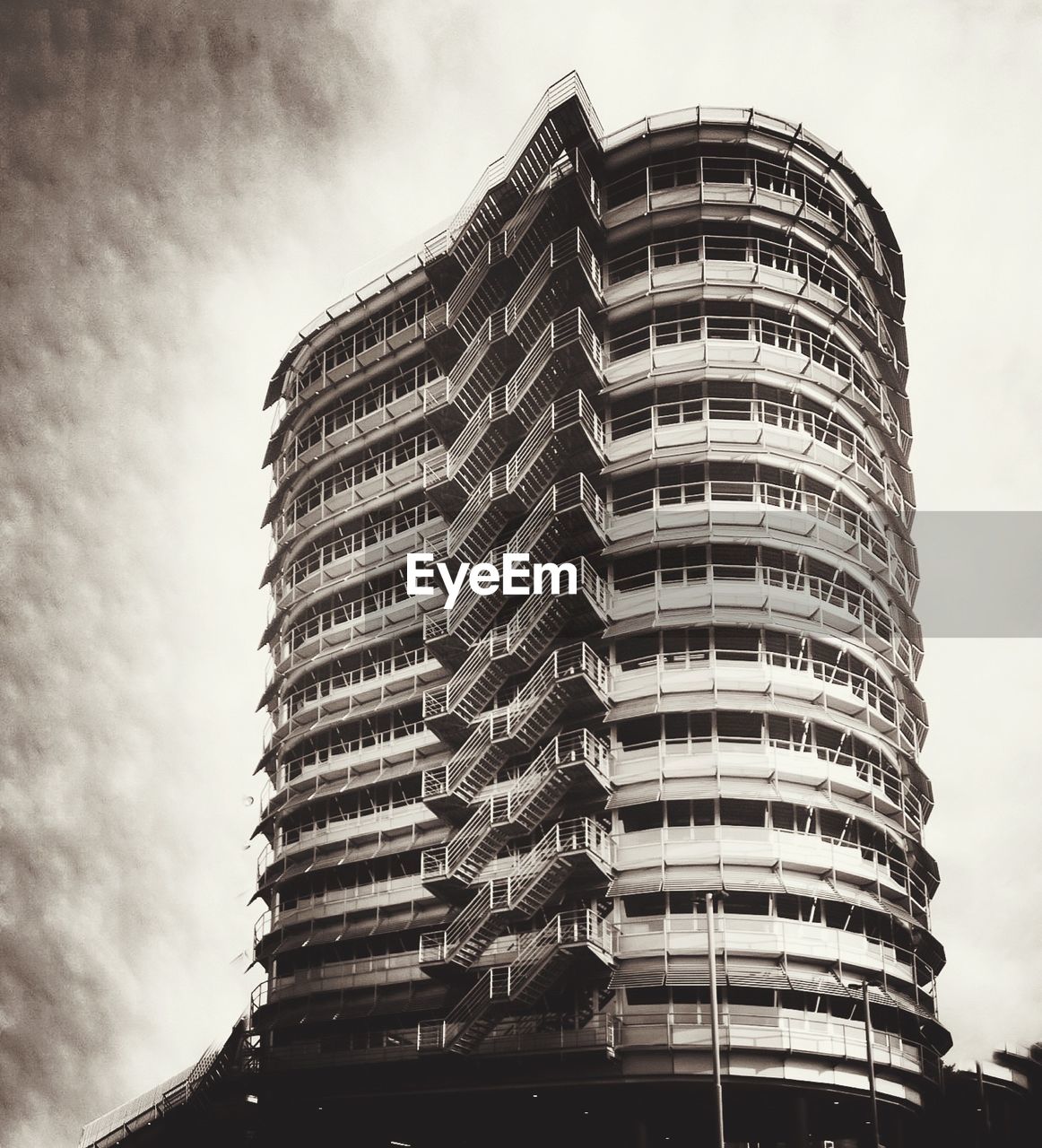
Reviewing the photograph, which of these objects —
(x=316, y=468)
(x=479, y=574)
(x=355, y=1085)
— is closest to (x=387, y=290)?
(x=316, y=468)

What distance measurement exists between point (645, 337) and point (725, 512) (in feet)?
30.2

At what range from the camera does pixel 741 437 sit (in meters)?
58.0

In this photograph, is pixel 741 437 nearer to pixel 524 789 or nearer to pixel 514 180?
pixel 514 180

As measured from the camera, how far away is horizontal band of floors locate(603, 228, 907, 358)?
6084 cm

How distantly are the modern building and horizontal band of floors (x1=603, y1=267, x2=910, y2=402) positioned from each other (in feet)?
0.52

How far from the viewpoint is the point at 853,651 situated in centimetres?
5697

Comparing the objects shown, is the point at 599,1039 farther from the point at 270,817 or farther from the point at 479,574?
the point at 270,817

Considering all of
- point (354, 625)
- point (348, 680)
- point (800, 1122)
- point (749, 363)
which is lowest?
point (800, 1122)

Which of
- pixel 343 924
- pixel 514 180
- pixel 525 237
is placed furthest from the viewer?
pixel 343 924

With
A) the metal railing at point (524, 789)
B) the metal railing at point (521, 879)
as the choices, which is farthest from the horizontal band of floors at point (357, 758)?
the metal railing at point (521, 879)

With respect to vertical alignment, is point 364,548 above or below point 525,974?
above

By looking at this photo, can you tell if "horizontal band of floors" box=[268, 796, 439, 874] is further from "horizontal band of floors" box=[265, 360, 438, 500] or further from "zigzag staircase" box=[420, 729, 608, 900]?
"horizontal band of floors" box=[265, 360, 438, 500]

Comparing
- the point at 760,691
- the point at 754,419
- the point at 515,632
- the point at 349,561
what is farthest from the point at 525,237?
the point at 760,691

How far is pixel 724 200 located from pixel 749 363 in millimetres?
7794
